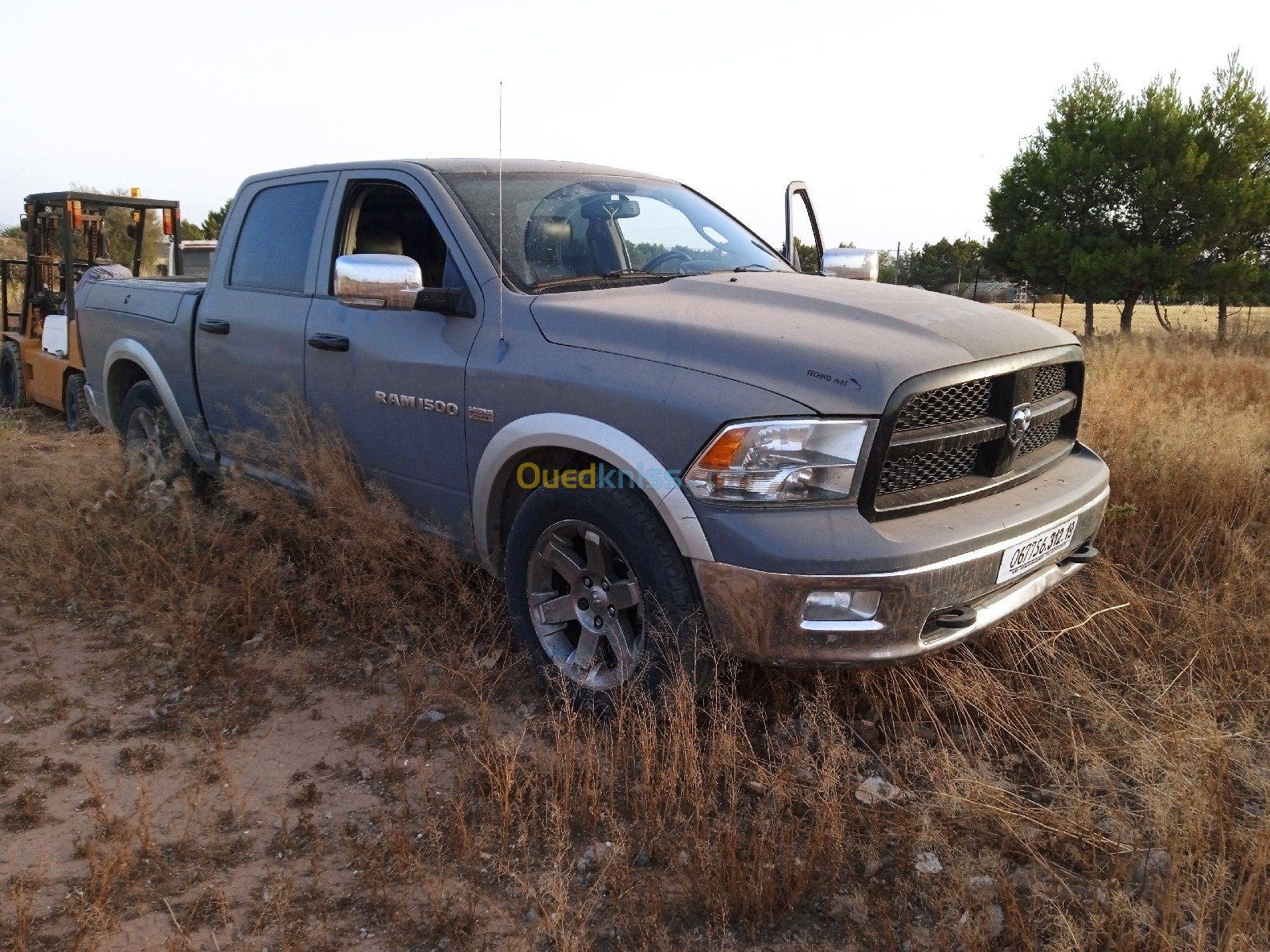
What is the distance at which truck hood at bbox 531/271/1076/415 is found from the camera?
8.42 feet

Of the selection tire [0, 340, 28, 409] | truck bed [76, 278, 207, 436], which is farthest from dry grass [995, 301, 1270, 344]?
tire [0, 340, 28, 409]

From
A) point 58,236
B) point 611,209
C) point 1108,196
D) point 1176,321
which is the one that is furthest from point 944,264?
point 611,209

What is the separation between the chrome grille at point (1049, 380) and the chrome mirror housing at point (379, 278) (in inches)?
84.2

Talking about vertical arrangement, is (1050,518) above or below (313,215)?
below

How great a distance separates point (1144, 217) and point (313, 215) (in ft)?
61.2

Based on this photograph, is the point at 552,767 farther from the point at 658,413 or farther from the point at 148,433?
the point at 148,433

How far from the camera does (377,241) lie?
164 inches

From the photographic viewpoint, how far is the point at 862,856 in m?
2.40

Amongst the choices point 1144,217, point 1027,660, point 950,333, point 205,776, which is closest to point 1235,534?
point 1027,660

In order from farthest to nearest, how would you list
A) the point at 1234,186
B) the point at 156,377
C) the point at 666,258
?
the point at 1234,186, the point at 156,377, the point at 666,258

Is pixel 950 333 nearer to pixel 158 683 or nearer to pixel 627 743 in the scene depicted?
pixel 627 743

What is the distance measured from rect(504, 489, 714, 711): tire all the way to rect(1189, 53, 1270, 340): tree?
17488 millimetres

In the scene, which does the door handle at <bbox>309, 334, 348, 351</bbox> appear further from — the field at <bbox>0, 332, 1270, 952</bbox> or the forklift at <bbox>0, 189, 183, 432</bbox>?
the forklift at <bbox>0, 189, 183, 432</bbox>

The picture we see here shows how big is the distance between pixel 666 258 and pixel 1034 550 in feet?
6.06
